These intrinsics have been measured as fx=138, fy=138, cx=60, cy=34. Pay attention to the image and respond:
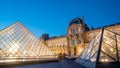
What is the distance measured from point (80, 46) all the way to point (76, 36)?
3.87 m

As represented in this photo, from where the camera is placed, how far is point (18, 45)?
17.4m

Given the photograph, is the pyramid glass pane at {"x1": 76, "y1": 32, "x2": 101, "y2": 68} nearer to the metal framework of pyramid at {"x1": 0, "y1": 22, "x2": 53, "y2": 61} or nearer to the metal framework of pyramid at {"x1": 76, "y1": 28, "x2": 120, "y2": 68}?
the metal framework of pyramid at {"x1": 76, "y1": 28, "x2": 120, "y2": 68}

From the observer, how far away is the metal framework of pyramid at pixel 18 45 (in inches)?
638

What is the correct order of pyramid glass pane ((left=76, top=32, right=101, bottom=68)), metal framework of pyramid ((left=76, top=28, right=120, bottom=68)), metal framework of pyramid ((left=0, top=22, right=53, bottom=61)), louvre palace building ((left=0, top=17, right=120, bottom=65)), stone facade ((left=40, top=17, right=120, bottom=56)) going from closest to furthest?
1. metal framework of pyramid ((left=76, top=28, right=120, bottom=68))
2. pyramid glass pane ((left=76, top=32, right=101, bottom=68))
3. louvre palace building ((left=0, top=17, right=120, bottom=65))
4. metal framework of pyramid ((left=0, top=22, right=53, bottom=61))
5. stone facade ((left=40, top=17, right=120, bottom=56))

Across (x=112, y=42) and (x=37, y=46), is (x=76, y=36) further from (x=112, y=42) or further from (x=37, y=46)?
(x=112, y=42)

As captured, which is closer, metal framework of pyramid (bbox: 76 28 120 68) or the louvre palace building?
metal framework of pyramid (bbox: 76 28 120 68)

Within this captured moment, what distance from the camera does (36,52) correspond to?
18000mm

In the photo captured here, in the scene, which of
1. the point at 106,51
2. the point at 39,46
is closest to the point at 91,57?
the point at 106,51

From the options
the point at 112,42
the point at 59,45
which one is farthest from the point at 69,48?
the point at 112,42

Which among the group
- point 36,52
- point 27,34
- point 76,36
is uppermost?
point 76,36

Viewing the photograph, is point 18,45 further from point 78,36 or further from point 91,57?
point 78,36

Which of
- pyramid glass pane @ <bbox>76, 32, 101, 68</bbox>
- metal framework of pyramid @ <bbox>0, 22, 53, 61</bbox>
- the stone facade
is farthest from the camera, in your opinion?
the stone facade

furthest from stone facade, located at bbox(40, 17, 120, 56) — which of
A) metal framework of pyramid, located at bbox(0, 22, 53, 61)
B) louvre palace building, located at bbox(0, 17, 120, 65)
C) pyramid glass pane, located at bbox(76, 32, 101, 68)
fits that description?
pyramid glass pane, located at bbox(76, 32, 101, 68)

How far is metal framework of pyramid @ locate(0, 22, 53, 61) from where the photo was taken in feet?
53.2
